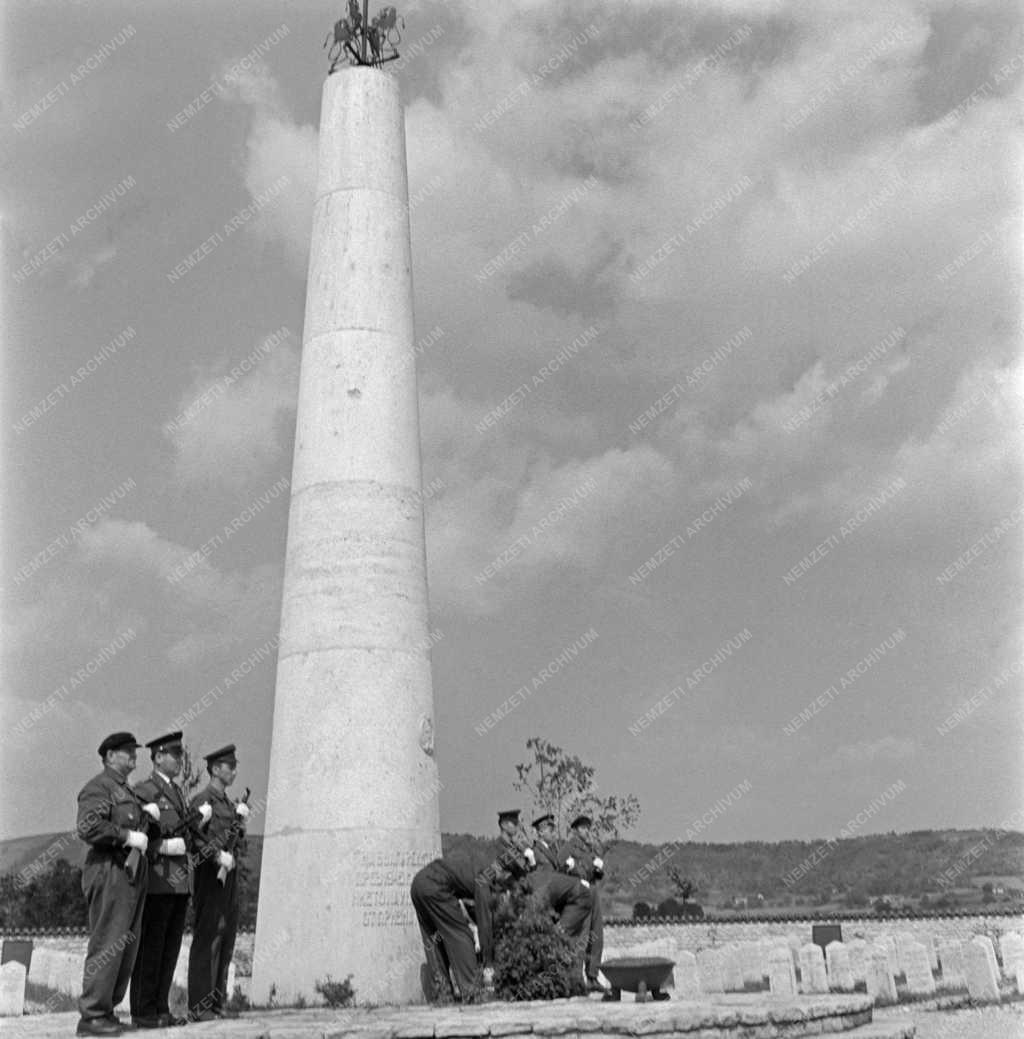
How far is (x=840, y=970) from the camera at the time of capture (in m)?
17.7

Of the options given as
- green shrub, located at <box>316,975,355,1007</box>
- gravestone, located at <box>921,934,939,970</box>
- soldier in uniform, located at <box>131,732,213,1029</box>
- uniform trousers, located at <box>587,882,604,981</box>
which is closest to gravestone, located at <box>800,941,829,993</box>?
gravestone, located at <box>921,934,939,970</box>

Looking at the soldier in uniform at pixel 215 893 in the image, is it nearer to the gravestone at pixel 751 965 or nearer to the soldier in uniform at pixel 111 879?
the soldier in uniform at pixel 111 879

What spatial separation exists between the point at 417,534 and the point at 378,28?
20.5ft

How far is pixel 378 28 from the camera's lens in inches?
609

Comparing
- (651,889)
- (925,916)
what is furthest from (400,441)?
(651,889)

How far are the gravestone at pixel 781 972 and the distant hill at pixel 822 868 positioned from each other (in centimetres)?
4423

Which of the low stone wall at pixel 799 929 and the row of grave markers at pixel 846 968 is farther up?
the low stone wall at pixel 799 929

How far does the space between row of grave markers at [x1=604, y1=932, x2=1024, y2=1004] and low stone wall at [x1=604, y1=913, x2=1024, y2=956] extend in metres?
7.98

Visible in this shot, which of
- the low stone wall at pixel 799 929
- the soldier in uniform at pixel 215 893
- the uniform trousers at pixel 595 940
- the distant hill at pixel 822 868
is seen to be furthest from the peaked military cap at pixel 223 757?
the distant hill at pixel 822 868

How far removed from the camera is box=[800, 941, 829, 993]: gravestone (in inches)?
663

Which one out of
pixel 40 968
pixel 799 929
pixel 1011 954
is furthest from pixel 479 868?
pixel 799 929

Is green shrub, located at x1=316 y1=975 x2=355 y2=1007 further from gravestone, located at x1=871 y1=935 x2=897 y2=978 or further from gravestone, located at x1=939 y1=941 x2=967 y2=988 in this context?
gravestone, located at x1=939 y1=941 x2=967 y2=988

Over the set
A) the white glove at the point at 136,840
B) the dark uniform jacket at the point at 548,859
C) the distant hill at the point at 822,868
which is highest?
the distant hill at the point at 822,868

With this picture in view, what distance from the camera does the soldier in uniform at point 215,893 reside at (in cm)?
1043
